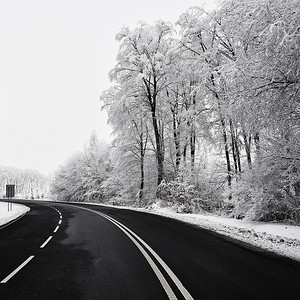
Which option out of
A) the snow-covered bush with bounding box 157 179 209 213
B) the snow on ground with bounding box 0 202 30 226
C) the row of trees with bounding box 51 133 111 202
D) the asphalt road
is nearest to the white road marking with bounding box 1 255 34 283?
the asphalt road

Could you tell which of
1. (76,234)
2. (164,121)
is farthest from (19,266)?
(164,121)

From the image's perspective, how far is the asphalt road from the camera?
441 centimetres

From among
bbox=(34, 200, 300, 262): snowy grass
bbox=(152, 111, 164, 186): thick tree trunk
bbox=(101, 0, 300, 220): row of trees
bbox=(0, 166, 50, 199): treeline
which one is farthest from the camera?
bbox=(0, 166, 50, 199): treeline

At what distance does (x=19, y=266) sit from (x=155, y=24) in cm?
2232

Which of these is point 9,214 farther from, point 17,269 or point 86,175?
point 86,175

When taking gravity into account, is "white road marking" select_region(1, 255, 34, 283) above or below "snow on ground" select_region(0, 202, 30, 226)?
below

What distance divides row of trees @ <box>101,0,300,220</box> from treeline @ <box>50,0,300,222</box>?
5cm

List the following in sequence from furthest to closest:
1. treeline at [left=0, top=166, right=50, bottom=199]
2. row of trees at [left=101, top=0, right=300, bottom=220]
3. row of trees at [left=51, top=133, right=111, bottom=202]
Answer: treeline at [left=0, top=166, right=50, bottom=199], row of trees at [left=51, top=133, right=111, bottom=202], row of trees at [left=101, top=0, right=300, bottom=220]

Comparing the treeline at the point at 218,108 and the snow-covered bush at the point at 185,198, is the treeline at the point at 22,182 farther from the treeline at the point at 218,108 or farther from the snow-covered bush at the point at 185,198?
the snow-covered bush at the point at 185,198

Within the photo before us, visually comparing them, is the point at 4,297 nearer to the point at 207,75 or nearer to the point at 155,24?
the point at 207,75

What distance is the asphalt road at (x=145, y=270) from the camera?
14.5 ft

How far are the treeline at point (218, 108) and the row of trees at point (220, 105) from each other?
0.05 m

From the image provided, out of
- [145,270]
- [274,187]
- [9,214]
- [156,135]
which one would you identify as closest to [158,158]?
[156,135]

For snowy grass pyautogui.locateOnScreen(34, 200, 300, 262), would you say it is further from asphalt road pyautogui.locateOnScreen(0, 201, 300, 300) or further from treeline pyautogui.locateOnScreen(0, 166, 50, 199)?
treeline pyautogui.locateOnScreen(0, 166, 50, 199)
